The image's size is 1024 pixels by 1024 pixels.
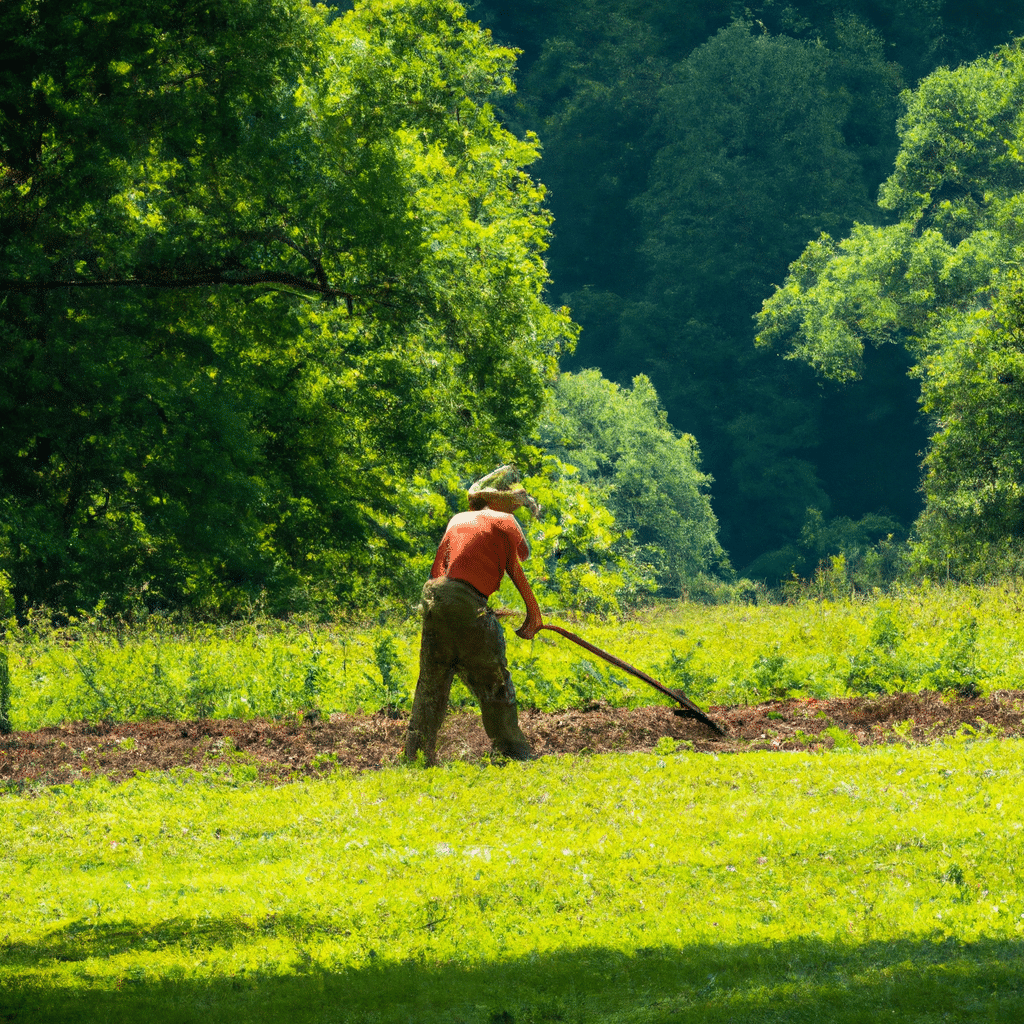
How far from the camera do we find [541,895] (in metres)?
6.62

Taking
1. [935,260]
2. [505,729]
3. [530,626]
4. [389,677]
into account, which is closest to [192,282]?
[389,677]

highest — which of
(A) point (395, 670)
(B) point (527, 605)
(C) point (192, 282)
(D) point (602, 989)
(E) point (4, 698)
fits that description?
(C) point (192, 282)

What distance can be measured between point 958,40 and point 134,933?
94.9 meters

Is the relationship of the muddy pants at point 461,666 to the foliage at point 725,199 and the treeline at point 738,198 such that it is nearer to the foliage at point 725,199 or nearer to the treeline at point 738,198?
the treeline at point 738,198

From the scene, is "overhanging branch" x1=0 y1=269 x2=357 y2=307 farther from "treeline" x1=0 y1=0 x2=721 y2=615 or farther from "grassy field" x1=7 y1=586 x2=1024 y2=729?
"grassy field" x1=7 y1=586 x2=1024 y2=729

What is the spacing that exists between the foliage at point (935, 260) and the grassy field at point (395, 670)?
92.2ft

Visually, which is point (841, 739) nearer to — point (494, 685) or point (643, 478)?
point (494, 685)

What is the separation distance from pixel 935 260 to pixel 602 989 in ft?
194

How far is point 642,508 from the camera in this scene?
66375 millimetres

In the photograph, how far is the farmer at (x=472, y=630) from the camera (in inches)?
395

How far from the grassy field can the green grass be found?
303 centimetres

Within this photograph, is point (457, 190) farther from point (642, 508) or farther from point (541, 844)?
point (642, 508)

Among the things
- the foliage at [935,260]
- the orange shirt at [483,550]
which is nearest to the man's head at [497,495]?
the orange shirt at [483,550]

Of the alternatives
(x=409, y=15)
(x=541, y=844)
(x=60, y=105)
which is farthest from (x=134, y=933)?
(x=409, y=15)
